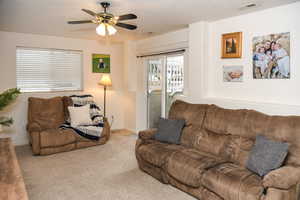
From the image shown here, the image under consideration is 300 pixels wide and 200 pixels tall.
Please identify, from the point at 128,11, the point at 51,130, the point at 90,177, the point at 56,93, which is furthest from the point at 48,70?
the point at 90,177

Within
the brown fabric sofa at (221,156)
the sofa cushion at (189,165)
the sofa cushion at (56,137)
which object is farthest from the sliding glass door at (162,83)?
the sofa cushion at (189,165)

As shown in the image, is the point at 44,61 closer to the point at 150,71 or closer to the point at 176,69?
the point at 150,71

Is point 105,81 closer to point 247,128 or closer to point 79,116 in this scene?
point 79,116

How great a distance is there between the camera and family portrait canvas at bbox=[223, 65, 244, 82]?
12.1 feet

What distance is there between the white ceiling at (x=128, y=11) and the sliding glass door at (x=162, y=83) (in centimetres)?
78

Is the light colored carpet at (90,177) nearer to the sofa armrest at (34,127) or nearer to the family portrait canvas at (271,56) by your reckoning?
the sofa armrest at (34,127)

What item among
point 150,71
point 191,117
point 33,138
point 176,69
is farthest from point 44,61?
point 191,117

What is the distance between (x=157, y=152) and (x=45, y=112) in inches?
112

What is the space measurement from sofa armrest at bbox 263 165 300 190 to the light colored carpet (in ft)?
3.33

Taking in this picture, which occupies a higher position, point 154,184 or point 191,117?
point 191,117

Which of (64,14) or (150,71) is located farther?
(150,71)

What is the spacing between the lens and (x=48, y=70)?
17.5ft

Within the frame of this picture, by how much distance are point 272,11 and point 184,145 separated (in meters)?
2.20

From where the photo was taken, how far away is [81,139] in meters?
4.73
